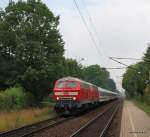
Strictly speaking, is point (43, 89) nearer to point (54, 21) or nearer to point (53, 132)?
point (54, 21)

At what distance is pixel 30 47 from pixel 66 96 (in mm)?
13026

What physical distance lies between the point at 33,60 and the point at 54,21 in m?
6.13

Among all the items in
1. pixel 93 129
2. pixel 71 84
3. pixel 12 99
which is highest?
pixel 71 84

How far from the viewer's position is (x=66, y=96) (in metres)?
36.5

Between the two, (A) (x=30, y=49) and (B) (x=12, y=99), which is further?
(A) (x=30, y=49)

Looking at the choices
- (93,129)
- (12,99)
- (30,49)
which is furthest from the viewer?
(30,49)

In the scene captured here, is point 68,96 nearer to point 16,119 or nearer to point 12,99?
point 12,99

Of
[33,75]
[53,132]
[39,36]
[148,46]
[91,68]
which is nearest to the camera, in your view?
[53,132]

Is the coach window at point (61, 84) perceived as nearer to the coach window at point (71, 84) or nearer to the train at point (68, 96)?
the train at point (68, 96)

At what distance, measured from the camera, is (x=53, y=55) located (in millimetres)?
50062

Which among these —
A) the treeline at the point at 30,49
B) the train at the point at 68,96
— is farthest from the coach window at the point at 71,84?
the treeline at the point at 30,49

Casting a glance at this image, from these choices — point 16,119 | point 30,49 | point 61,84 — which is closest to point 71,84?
point 61,84

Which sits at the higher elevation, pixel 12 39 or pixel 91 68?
pixel 91 68

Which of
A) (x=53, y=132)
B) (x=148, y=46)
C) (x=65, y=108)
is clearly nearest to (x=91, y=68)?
(x=148, y=46)
